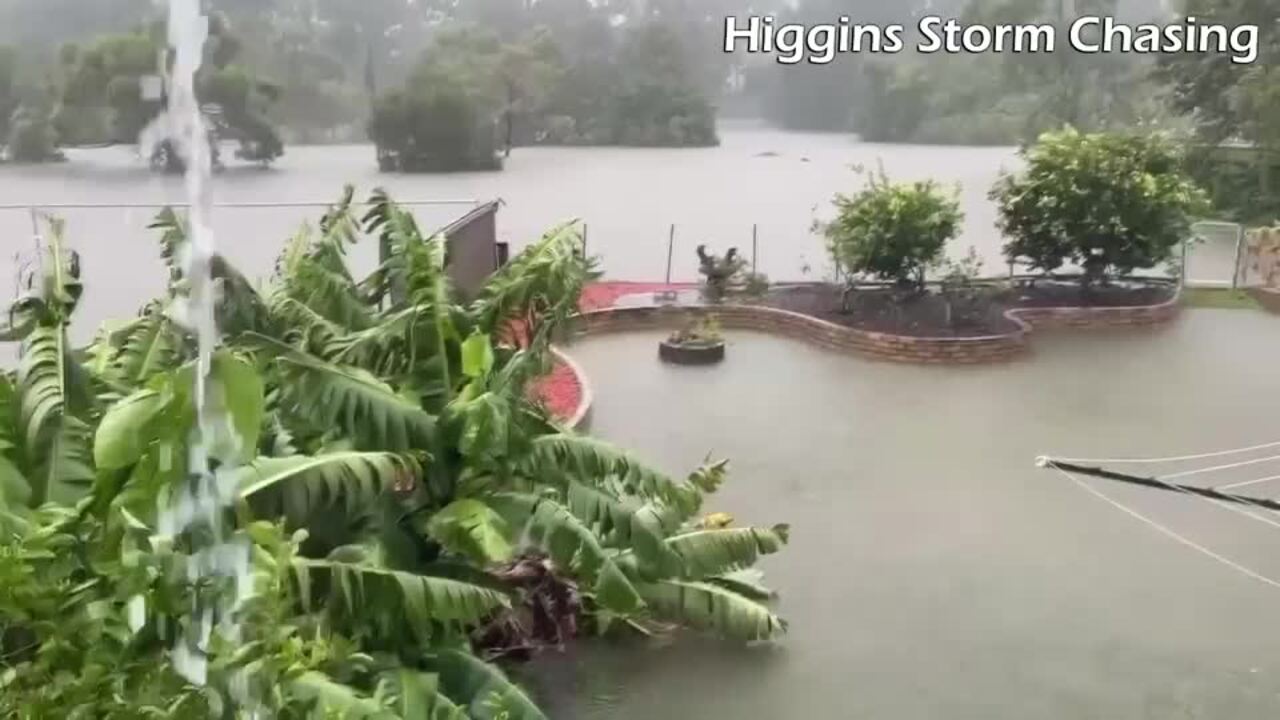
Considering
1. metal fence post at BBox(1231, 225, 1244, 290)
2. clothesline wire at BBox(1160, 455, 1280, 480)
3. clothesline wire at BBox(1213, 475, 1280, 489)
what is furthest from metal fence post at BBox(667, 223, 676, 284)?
metal fence post at BBox(1231, 225, 1244, 290)

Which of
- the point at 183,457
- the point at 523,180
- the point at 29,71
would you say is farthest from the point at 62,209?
the point at 183,457

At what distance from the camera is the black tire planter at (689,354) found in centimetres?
646

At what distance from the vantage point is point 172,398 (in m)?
1.85

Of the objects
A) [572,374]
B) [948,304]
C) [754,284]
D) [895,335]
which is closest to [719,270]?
[754,284]

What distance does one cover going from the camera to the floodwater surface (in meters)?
3.08

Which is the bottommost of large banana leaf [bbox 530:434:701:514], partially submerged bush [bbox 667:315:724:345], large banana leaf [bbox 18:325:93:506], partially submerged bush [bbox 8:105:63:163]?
partially submerged bush [bbox 667:315:724:345]

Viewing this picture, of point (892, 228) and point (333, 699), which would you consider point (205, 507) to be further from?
point (892, 228)

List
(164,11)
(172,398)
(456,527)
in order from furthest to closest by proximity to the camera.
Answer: (164,11)
(456,527)
(172,398)

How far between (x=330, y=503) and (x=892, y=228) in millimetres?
5181

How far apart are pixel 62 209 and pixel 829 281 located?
444cm

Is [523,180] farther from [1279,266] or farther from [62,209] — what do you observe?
[1279,266]

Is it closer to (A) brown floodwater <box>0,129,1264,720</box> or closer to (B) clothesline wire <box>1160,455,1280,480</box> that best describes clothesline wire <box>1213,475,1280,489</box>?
(B) clothesline wire <box>1160,455,1280,480</box>

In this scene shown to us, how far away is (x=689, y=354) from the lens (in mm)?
6461

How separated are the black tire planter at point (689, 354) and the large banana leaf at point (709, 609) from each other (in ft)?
10.6
